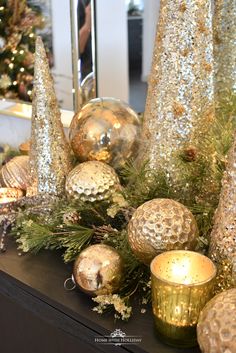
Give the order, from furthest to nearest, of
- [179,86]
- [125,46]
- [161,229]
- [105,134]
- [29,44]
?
[29,44] → [125,46] → [105,134] → [179,86] → [161,229]

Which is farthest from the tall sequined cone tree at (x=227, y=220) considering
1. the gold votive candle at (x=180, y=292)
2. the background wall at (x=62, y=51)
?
the background wall at (x=62, y=51)

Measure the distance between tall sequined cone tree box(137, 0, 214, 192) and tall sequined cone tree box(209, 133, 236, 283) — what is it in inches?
5.9

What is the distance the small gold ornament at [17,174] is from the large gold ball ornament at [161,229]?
313mm

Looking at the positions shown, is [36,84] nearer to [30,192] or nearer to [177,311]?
[30,192]

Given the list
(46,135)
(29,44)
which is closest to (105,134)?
(46,135)

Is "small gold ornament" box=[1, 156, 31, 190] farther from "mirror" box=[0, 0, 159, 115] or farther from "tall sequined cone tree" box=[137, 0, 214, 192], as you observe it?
"mirror" box=[0, 0, 159, 115]

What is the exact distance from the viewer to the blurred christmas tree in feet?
4.50

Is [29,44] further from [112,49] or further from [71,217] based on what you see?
[71,217]

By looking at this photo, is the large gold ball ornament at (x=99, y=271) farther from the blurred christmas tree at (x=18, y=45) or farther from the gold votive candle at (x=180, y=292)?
the blurred christmas tree at (x=18, y=45)

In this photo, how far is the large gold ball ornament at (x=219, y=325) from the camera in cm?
41

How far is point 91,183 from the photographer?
65cm

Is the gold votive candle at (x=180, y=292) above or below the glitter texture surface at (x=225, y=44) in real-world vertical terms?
below

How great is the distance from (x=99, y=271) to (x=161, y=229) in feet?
0.30

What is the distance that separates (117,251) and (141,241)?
0.05 metres
